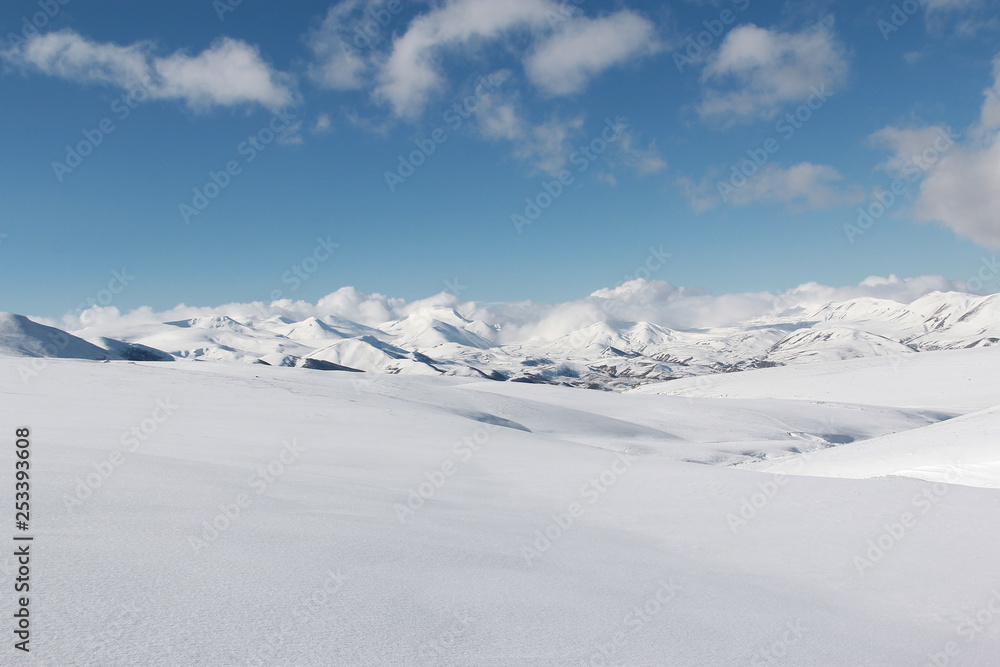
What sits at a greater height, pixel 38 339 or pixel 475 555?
pixel 38 339

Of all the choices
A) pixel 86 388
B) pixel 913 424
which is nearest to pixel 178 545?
pixel 86 388

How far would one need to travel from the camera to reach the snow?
158 inches

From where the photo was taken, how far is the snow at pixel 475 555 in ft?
13.2

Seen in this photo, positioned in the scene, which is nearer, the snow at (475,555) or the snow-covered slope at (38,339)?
the snow at (475,555)

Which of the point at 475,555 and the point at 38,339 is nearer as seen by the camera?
the point at 475,555

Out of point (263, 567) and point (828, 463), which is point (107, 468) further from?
point (828, 463)

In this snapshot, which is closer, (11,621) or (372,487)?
(11,621)

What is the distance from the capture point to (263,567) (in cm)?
495

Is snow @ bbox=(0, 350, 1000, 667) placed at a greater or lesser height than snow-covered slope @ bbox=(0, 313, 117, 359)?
lesser

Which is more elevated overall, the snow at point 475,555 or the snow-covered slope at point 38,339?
the snow-covered slope at point 38,339

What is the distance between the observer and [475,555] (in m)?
6.27

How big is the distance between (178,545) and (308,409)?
17910mm

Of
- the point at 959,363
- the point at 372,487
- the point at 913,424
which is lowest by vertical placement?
the point at 372,487

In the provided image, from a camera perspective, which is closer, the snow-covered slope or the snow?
the snow
